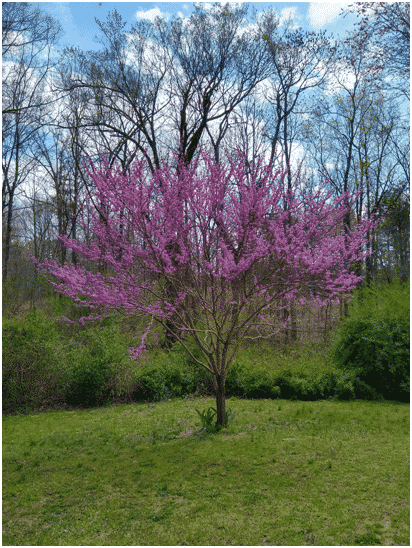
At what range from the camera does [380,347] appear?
8.08 m

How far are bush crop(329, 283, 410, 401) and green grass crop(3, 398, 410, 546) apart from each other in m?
1.39

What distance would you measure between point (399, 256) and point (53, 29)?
1289 centimetres

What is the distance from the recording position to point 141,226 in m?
4.67

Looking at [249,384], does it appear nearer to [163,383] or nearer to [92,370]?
[163,383]

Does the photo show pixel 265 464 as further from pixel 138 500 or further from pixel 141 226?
pixel 141 226

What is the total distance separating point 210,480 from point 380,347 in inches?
211

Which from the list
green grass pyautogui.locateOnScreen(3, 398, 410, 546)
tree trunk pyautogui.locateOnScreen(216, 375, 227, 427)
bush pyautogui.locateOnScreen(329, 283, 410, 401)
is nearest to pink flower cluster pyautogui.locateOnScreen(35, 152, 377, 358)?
tree trunk pyautogui.locateOnScreen(216, 375, 227, 427)

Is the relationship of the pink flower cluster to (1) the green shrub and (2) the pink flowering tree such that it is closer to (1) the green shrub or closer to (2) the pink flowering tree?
(2) the pink flowering tree

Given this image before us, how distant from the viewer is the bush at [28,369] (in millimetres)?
7574

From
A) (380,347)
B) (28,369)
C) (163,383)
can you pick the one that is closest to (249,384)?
(163,383)

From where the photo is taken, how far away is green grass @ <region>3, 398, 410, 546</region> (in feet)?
10.1

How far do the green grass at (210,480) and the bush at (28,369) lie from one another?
3.62ft

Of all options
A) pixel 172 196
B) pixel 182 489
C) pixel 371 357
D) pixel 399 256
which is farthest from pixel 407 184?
pixel 182 489

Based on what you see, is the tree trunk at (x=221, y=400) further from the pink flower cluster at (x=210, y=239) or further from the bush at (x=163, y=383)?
the bush at (x=163, y=383)
